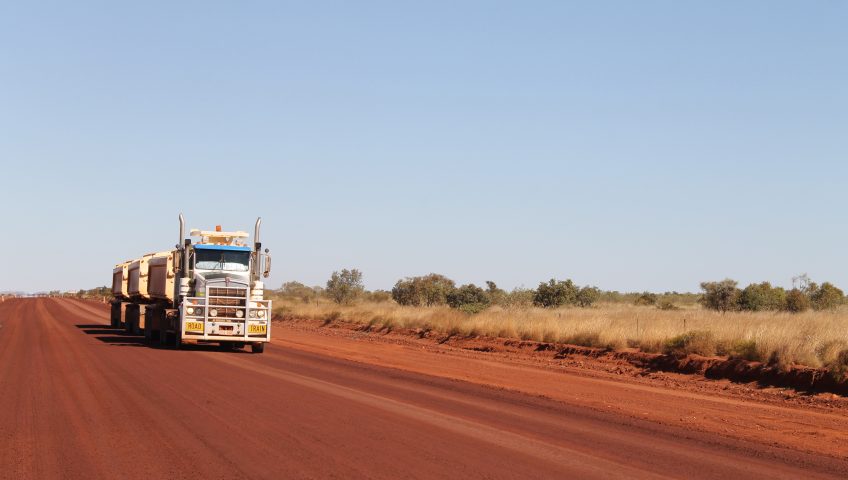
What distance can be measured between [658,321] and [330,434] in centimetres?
2435

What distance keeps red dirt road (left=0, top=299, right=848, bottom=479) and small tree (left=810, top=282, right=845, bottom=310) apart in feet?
145

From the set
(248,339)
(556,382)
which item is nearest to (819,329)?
(556,382)

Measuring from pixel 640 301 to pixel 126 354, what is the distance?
58.4 m

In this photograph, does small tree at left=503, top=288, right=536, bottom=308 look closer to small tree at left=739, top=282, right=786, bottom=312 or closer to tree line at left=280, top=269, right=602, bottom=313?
tree line at left=280, top=269, right=602, bottom=313

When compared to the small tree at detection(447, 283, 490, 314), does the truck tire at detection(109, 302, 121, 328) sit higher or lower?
lower

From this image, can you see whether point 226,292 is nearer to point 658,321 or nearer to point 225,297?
point 225,297

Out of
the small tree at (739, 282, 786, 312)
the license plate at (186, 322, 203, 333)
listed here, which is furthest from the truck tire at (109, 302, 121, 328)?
the small tree at (739, 282, 786, 312)

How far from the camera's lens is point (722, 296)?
201 feet

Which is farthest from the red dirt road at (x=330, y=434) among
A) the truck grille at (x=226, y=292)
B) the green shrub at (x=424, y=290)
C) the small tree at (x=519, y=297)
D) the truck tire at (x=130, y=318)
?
the green shrub at (x=424, y=290)

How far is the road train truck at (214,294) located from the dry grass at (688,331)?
38.6 ft

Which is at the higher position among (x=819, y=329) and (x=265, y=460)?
(x=819, y=329)

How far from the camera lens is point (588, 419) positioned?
49.3 feet

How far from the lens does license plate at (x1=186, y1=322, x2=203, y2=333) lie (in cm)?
2925

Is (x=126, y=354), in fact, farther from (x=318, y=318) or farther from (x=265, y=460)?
(x=318, y=318)
